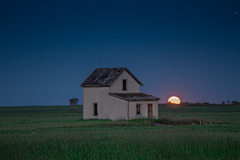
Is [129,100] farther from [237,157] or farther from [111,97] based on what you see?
[237,157]

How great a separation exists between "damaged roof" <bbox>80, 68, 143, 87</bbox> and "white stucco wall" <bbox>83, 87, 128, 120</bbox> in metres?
0.58

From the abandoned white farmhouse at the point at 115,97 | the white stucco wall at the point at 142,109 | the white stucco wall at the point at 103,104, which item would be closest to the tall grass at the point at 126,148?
the white stucco wall at the point at 142,109

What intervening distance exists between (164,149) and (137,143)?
2.27 metres

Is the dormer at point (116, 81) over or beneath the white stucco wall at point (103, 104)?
over

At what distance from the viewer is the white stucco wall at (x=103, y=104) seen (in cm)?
4056

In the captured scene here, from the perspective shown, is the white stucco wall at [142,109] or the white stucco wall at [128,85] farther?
the white stucco wall at [128,85]

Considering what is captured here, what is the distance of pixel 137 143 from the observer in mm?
19719

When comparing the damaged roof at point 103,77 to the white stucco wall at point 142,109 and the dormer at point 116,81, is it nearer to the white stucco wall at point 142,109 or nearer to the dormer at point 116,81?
the dormer at point 116,81

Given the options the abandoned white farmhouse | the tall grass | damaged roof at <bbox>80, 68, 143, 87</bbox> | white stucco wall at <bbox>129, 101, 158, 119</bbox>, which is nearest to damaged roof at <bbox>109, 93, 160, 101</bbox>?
the abandoned white farmhouse

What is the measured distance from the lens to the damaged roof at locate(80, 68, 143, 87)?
1692 inches

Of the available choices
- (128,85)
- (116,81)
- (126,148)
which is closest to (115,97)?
(116,81)

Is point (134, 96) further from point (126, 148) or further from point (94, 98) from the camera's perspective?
point (126, 148)

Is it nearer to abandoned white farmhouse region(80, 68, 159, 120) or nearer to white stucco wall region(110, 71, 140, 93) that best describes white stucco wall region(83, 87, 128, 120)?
abandoned white farmhouse region(80, 68, 159, 120)

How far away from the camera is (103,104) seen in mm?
42688
